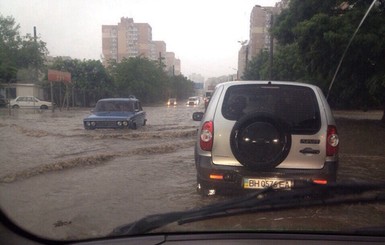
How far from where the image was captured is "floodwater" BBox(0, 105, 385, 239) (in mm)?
4051

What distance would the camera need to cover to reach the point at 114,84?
1436 centimetres

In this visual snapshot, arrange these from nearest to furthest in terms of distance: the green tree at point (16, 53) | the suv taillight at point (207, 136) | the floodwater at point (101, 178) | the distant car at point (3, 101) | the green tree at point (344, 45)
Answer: the floodwater at point (101, 178) < the suv taillight at point (207, 136) < the green tree at point (16, 53) < the distant car at point (3, 101) < the green tree at point (344, 45)

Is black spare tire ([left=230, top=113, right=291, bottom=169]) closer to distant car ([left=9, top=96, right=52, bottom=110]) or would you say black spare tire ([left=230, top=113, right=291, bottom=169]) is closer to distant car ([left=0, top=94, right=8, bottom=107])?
distant car ([left=0, top=94, right=8, bottom=107])

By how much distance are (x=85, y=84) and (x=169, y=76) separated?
4.07m

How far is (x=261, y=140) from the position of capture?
14.4 ft

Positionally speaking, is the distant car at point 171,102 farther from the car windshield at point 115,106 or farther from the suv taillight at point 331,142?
the suv taillight at point 331,142

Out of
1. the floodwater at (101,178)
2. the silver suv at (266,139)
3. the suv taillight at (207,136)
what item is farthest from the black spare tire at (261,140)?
the floodwater at (101,178)

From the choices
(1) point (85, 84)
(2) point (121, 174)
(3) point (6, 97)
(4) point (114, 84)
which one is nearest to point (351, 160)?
(2) point (121, 174)

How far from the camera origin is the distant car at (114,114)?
14891 millimetres

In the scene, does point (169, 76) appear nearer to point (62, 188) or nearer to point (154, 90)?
point (154, 90)

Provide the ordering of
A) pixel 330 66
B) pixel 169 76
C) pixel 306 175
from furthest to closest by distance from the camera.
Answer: pixel 330 66
pixel 169 76
pixel 306 175

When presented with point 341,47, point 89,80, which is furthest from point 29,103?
point 341,47

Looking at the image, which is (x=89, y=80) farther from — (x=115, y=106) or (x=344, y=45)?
(x=344, y=45)

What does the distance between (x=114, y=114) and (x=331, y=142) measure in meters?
11.5
